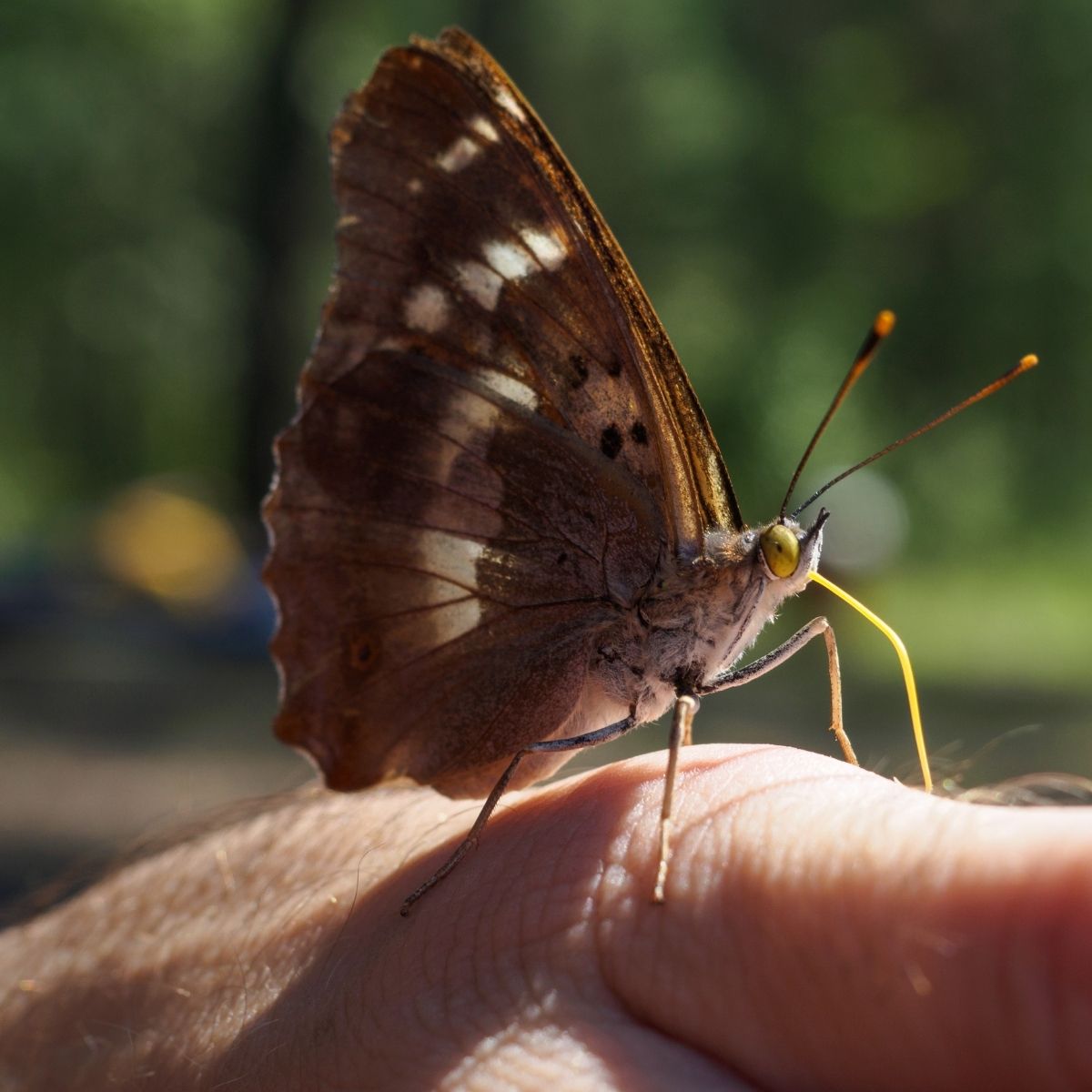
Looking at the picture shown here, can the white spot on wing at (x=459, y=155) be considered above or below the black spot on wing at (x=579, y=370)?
above

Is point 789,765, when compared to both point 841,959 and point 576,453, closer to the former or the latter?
point 841,959

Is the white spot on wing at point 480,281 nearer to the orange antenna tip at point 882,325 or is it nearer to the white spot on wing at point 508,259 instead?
the white spot on wing at point 508,259

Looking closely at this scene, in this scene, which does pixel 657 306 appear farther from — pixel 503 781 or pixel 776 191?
pixel 503 781

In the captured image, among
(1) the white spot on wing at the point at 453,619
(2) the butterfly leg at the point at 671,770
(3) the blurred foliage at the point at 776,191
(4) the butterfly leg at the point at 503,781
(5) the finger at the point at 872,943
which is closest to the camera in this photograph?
(5) the finger at the point at 872,943

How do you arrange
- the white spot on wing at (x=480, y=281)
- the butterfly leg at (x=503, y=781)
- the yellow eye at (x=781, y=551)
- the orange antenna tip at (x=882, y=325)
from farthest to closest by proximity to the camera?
the white spot on wing at (x=480, y=281) → the yellow eye at (x=781, y=551) → the butterfly leg at (x=503, y=781) → the orange antenna tip at (x=882, y=325)

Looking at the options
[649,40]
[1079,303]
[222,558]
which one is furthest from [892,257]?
[222,558]

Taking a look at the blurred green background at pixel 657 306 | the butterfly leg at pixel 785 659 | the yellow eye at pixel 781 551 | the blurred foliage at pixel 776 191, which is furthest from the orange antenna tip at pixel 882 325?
the blurred foliage at pixel 776 191

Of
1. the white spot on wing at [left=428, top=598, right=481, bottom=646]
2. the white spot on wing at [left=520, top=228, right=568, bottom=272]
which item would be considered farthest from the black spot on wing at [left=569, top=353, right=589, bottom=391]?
the white spot on wing at [left=428, top=598, right=481, bottom=646]

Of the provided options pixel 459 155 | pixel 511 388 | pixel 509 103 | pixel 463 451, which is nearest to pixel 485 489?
pixel 463 451
